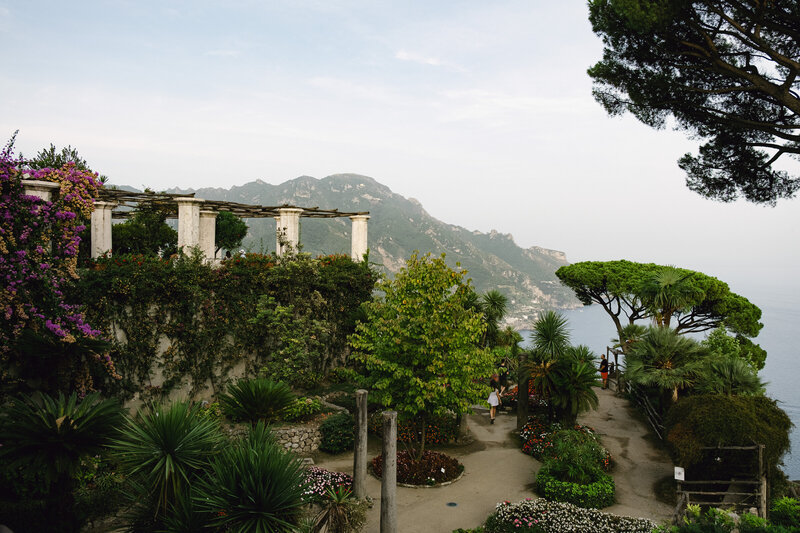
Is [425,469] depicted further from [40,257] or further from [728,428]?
[40,257]

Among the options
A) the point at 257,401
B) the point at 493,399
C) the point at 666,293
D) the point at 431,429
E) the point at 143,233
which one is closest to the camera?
the point at 257,401

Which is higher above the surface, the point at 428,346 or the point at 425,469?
the point at 428,346

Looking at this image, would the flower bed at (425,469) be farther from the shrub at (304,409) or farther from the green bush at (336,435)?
the shrub at (304,409)

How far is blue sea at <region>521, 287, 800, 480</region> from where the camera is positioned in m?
35.6

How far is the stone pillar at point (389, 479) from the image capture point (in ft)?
32.0

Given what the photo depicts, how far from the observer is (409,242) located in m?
93.7

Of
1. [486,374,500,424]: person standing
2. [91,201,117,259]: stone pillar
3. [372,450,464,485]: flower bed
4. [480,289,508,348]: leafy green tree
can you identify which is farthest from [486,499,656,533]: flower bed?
[91,201,117,259]: stone pillar

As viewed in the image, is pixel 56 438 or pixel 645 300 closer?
pixel 56 438

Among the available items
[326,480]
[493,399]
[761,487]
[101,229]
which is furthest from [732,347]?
[101,229]

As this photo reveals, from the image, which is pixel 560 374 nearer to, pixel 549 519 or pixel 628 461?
pixel 628 461

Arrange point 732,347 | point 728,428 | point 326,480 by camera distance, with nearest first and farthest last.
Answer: point 728,428
point 326,480
point 732,347

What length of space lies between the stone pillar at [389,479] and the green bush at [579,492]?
4564 millimetres

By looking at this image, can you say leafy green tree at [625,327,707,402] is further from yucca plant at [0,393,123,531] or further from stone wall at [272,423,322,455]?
yucca plant at [0,393,123,531]

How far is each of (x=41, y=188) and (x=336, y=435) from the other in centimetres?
1033
